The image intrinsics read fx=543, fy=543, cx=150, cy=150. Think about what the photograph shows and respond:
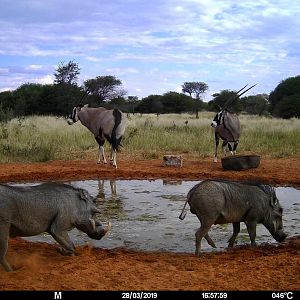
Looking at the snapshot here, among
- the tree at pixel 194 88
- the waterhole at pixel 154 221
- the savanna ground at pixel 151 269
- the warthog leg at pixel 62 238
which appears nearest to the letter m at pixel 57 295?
the savanna ground at pixel 151 269

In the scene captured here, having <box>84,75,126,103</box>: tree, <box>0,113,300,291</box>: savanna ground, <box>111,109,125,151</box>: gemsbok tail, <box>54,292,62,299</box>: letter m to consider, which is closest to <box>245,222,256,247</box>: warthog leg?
<box>0,113,300,291</box>: savanna ground

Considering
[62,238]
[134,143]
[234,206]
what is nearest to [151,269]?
[62,238]

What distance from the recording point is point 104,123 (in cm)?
1686

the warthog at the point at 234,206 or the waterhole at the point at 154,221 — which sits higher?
the warthog at the point at 234,206

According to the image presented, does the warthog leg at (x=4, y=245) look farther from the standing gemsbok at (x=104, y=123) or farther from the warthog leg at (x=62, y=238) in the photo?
the standing gemsbok at (x=104, y=123)

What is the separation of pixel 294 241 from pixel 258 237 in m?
0.68

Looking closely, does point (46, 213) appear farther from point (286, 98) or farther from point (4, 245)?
point (286, 98)

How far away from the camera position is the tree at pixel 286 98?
1751 inches

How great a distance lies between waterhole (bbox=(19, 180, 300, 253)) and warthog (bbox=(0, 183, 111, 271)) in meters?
0.91

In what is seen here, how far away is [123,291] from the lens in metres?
4.93

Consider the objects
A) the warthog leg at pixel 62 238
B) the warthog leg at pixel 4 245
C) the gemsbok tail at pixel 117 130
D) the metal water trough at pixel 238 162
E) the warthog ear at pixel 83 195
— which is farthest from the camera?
the gemsbok tail at pixel 117 130

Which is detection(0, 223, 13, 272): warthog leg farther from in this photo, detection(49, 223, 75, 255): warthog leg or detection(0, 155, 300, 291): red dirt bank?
detection(49, 223, 75, 255): warthog leg

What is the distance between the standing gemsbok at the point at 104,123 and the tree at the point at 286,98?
29.4 m

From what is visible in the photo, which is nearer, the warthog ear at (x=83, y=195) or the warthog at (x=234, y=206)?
the warthog ear at (x=83, y=195)
